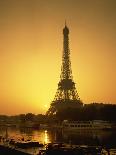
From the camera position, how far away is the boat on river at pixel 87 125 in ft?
354

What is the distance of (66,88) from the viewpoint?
135375 millimetres

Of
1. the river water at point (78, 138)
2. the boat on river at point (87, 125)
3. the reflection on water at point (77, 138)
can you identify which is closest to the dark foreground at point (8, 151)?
the river water at point (78, 138)

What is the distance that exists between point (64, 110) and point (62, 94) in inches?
429

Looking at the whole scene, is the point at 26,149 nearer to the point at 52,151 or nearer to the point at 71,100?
the point at 52,151

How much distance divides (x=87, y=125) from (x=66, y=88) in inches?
939

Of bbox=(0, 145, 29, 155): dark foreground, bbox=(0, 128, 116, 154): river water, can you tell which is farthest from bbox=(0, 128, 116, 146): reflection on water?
bbox=(0, 145, 29, 155): dark foreground

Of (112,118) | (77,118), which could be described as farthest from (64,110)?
(112,118)

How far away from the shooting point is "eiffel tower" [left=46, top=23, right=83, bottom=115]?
135m

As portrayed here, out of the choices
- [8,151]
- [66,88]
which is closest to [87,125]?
[66,88]

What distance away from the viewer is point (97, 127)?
360ft

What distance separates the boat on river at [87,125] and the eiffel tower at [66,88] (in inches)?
494

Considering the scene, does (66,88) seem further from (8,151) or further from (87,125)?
(8,151)

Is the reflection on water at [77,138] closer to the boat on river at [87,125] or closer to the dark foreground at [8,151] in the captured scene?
the dark foreground at [8,151]

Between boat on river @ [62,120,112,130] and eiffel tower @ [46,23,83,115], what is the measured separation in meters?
12.5
